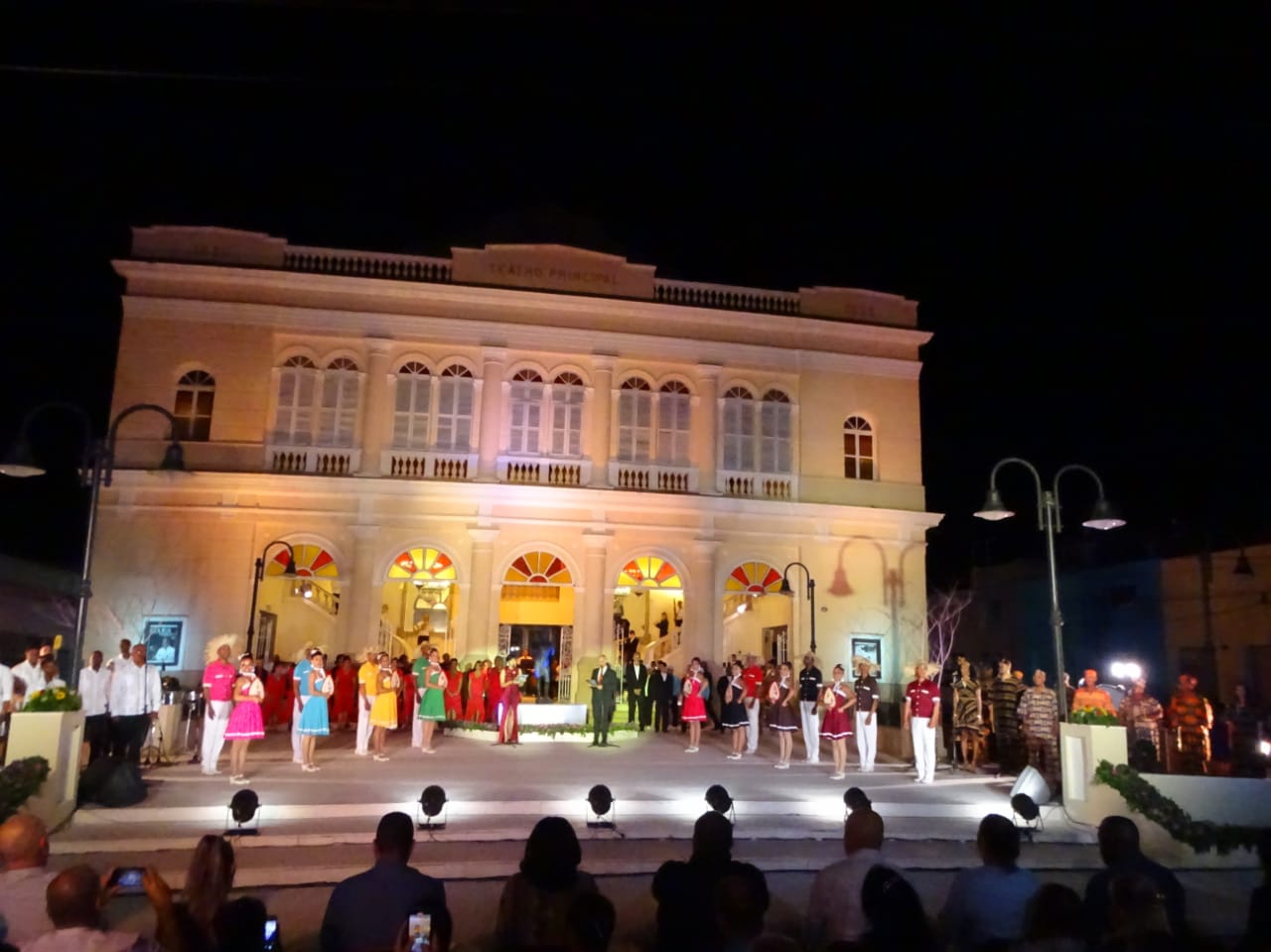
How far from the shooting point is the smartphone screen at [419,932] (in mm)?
3727

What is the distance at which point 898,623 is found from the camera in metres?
25.0

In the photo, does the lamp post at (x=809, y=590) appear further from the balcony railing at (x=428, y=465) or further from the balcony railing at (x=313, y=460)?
the balcony railing at (x=313, y=460)

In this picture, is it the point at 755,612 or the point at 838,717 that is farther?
the point at 755,612

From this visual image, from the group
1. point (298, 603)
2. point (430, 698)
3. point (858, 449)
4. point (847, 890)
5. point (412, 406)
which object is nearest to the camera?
point (847, 890)

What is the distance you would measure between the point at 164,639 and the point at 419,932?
68.5 ft

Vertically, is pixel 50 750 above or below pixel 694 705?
below

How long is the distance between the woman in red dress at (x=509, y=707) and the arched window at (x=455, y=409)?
8.58m

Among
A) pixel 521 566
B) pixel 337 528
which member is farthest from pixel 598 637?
pixel 337 528

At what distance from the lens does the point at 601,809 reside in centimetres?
1006

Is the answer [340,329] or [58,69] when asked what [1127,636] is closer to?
[340,329]

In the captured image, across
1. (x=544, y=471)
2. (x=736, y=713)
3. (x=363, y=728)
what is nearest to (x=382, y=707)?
(x=363, y=728)

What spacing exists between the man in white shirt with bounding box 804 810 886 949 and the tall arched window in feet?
68.2

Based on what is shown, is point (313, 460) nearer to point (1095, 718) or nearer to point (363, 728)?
point (363, 728)

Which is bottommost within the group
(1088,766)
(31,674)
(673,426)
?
(1088,766)
